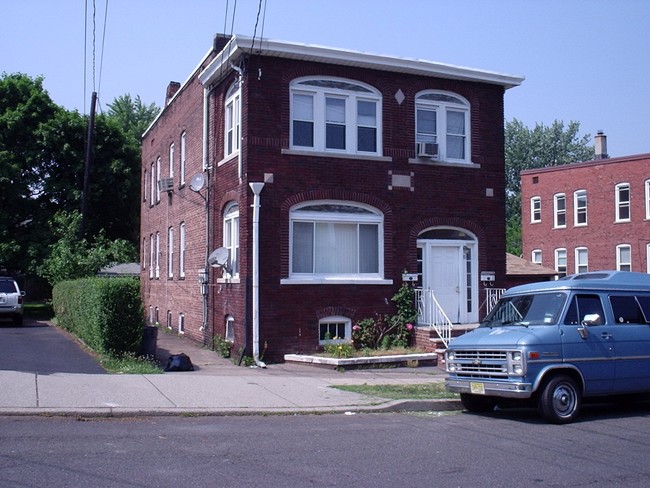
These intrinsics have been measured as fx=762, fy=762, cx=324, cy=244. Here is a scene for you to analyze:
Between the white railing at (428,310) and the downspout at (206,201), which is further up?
the downspout at (206,201)

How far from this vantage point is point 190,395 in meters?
12.3

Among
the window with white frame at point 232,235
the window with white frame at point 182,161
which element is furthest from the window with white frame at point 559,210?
the window with white frame at point 232,235

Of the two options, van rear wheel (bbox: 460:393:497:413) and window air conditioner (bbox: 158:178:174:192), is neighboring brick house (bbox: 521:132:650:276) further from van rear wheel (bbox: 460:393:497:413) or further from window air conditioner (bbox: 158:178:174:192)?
van rear wheel (bbox: 460:393:497:413)

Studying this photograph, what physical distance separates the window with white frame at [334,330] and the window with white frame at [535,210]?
26929 millimetres

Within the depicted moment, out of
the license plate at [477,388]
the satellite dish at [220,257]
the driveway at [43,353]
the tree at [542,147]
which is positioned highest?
the tree at [542,147]

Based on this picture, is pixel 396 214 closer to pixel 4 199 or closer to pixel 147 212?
pixel 147 212

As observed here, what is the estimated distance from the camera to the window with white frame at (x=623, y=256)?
37750 mm

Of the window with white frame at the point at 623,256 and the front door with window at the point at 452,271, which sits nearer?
the front door with window at the point at 452,271

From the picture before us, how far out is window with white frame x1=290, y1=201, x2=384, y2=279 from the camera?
60.2 ft

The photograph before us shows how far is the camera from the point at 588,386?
37.1 feet

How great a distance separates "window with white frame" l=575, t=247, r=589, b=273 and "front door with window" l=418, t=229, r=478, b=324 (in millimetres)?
21593

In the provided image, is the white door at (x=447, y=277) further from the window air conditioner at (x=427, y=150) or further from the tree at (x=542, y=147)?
the tree at (x=542, y=147)

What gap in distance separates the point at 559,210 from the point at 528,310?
102 feet

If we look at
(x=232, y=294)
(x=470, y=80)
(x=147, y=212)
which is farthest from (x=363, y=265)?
(x=147, y=212)
